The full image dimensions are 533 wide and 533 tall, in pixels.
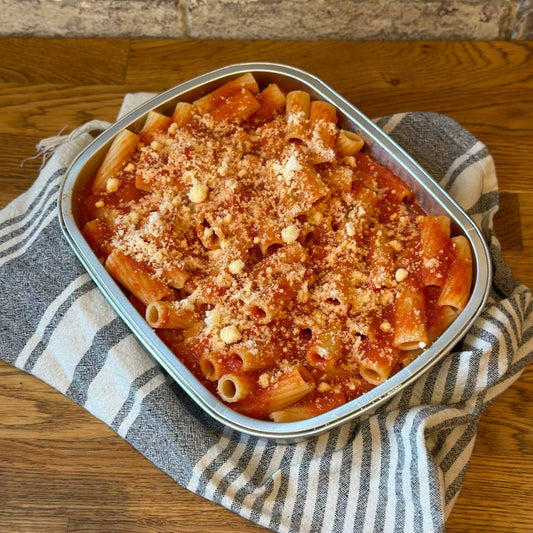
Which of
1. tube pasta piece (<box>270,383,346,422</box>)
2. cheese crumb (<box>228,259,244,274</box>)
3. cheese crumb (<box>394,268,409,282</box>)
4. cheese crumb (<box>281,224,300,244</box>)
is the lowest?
tube pasta piece (<box>270,383,346,422</box>)

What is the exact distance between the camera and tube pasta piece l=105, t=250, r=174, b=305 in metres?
1.41

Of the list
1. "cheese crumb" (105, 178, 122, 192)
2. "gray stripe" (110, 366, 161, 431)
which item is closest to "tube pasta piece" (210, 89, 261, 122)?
"cheese crumb" (105, 178, 122, 192)

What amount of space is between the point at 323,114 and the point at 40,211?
65 centimetres

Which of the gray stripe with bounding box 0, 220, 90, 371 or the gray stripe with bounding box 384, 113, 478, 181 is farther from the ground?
the gray stripe with bounding box 384, 113, 478, 181

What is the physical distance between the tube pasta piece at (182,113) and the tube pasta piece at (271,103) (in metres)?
0.15

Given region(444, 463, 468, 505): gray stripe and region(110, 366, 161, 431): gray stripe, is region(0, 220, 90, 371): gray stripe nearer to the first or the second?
region(110, 366, 161, 431): gray stripe

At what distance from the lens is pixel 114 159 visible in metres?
1.58

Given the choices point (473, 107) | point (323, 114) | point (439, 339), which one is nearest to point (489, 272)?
point (439, 339)

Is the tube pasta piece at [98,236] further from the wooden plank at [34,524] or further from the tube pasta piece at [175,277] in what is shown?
the wooden plank at [34,524]

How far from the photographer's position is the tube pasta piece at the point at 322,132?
1.56m

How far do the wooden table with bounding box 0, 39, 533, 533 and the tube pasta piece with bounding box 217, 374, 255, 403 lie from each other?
Result: 23 cm

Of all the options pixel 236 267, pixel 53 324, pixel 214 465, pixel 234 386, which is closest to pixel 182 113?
pixel 236 267

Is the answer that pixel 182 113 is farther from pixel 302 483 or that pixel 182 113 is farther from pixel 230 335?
pixel 302 483

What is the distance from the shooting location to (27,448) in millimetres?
1463
